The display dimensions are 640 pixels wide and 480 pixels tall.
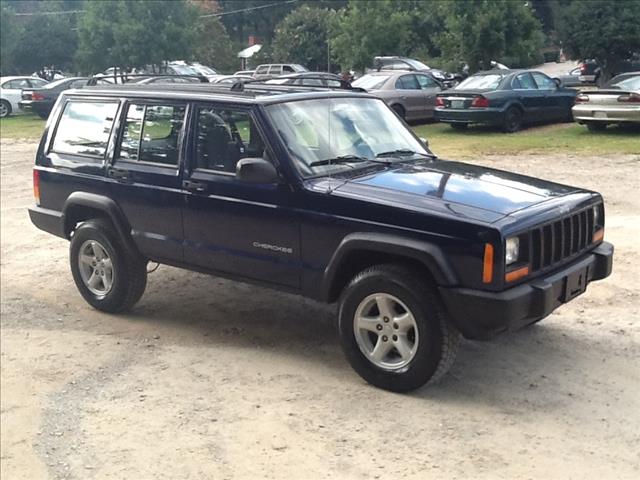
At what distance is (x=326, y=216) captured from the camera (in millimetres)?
5031

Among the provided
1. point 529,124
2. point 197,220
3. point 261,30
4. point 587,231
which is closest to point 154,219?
point 197,220

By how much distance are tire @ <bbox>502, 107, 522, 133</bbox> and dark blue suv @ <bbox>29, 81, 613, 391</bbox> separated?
39.4 ft

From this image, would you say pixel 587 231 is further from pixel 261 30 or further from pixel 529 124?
pixel 261 30

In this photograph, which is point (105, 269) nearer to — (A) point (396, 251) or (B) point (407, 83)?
(A) point (396, 251)

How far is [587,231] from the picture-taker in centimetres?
521

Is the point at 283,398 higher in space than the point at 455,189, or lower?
lower

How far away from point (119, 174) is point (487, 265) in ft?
10.7

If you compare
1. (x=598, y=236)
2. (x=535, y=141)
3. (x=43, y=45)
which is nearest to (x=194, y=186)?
(x=598, y=236)

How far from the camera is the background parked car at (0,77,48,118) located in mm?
30609

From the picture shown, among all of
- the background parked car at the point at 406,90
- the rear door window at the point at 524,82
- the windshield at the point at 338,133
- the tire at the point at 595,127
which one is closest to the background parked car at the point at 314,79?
the windshield at the point at 338,133

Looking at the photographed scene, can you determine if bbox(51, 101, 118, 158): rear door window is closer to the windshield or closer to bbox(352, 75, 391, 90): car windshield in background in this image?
the windshield

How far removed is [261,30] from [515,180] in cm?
5374

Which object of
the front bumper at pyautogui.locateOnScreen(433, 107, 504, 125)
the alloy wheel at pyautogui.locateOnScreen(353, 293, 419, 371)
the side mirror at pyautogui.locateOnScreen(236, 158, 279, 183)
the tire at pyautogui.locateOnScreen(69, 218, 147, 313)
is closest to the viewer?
the alloy wheel at pyautogui.locateOnScreen(353, 293, 419, 371)

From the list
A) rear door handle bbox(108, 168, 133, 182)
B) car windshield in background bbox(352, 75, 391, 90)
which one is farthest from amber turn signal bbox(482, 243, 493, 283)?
car windshield in background bbox(352, 75, 391, 90)
